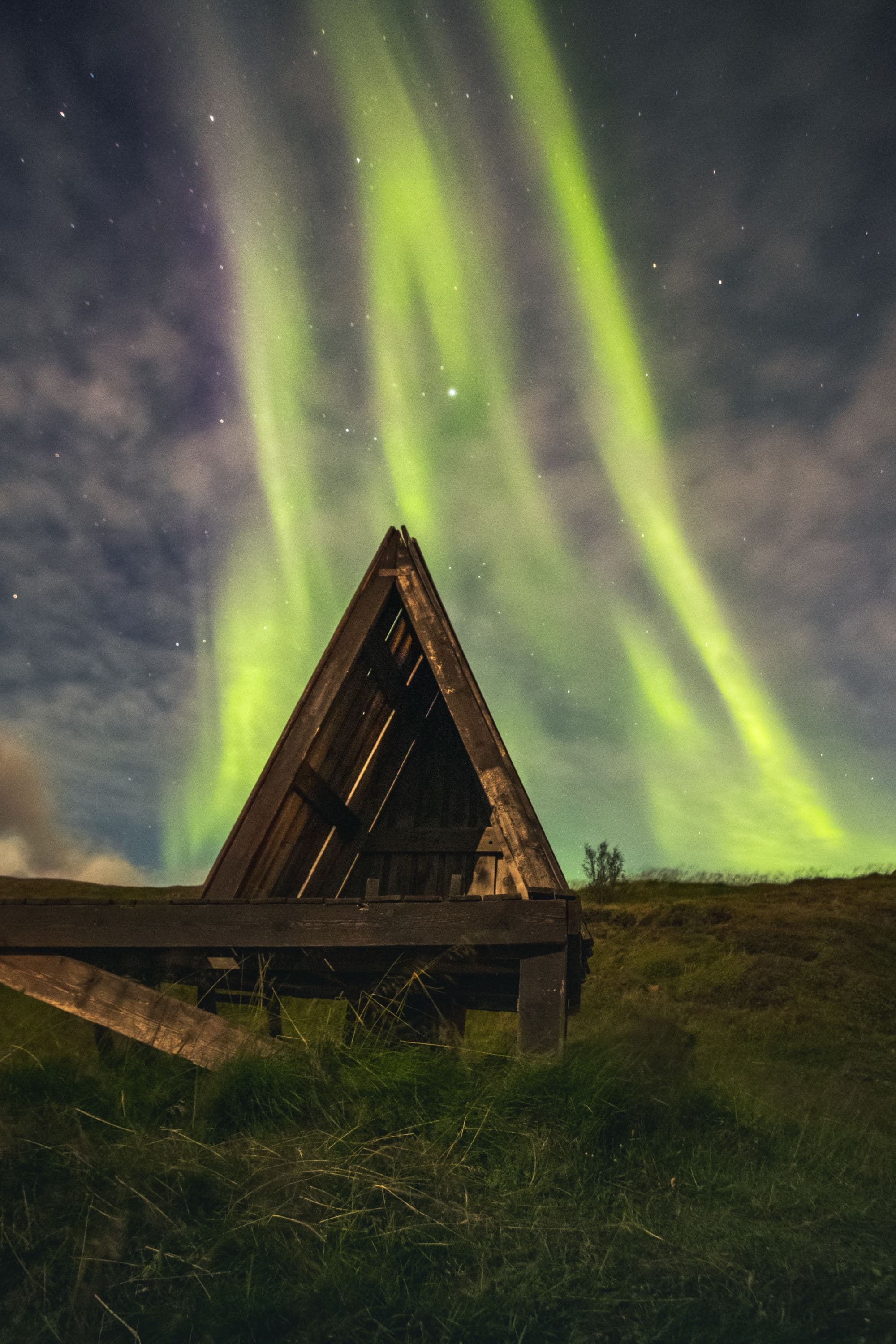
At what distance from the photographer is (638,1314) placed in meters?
2.23

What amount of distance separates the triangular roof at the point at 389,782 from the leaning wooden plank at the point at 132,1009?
0.66 m

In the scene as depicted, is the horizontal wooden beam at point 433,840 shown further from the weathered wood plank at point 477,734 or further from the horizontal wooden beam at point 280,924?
the horizontal wooden beam at point 280,924

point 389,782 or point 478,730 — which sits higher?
point 389,782

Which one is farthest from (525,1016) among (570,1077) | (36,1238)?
(36,1238)

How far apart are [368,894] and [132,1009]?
9.85 feet

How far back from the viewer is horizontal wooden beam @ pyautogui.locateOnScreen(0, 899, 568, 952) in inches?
164

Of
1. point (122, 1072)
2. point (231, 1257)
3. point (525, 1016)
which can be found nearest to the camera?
point (231, 1257)

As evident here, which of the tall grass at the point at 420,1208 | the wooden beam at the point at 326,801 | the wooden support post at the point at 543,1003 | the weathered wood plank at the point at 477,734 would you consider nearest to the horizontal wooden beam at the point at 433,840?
the wooden beam at the point at 326,801

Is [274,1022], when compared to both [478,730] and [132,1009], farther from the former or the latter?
[478,730]

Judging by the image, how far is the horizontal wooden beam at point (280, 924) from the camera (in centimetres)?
416

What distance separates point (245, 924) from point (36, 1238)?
1975 millimetres

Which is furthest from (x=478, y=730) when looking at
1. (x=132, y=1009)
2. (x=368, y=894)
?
(x=368, y=894)

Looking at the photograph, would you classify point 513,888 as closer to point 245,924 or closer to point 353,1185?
point 245,924

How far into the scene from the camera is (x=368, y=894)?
711 cm
